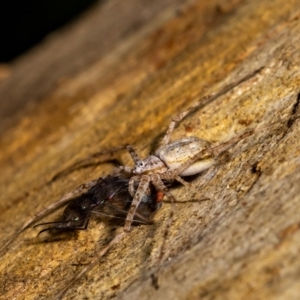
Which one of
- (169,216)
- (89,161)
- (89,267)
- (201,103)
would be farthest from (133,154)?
(89,267)

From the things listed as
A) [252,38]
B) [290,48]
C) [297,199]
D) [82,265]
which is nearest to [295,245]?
[297,199]

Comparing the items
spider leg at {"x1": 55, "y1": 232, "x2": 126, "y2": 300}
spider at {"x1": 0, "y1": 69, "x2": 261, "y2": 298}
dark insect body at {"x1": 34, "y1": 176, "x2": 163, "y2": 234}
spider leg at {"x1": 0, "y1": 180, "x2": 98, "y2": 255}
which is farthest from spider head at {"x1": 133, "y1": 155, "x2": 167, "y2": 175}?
spider leg at {"x1": 55, "y1": 232, "x2": 126, "y2": 300}

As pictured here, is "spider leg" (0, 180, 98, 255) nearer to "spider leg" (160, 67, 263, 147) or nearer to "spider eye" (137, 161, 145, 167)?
"spider eye" (137, 161, 145, 167)

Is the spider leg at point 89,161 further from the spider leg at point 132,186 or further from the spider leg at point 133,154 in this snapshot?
the spider leg at point 132,186

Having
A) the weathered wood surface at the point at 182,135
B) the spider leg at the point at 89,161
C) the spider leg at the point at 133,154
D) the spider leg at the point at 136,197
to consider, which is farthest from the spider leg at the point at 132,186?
the spider leg at the point at 89,161

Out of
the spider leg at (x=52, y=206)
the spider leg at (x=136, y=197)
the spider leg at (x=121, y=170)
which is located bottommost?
the spider leg at (x=136, y=197)

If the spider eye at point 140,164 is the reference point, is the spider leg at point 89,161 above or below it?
above
